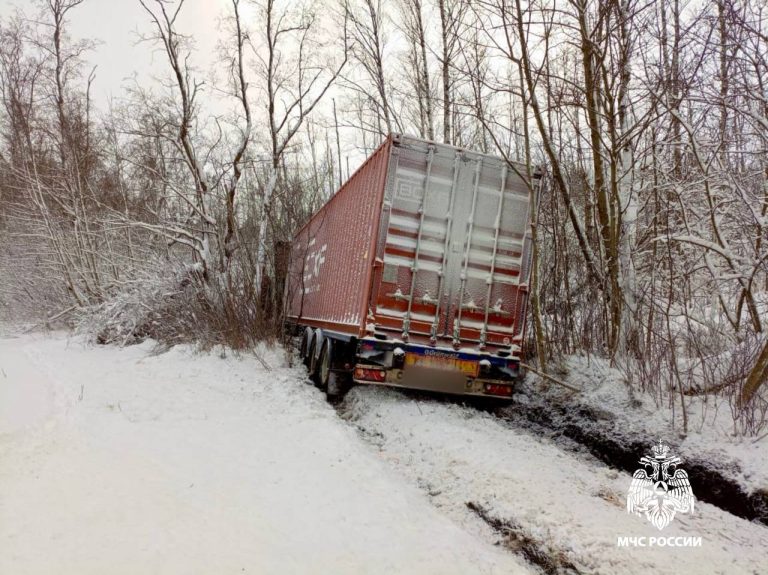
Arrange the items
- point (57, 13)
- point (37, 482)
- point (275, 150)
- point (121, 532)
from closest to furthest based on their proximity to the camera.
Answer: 1. point (121, 532)
2. point (37, 482)
3. point (275, 150)
4. point (57, 13)

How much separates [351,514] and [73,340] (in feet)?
46.7

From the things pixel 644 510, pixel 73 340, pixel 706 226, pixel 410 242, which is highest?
pixel 706 226

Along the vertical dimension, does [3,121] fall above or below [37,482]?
above

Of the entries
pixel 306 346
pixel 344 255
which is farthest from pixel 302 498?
pixel 306 346

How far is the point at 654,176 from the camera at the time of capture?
6789 mm

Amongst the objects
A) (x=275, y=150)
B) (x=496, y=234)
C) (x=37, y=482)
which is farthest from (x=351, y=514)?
(x=275, y=150)

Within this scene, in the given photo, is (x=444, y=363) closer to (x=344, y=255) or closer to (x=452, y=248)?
(x=452, y=248)

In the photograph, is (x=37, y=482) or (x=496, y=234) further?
(x=496, y=234)

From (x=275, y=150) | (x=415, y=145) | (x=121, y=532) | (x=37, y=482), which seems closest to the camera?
(x=121, y=532)

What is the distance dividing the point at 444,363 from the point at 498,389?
917 millimetres

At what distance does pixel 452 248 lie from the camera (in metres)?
6.36

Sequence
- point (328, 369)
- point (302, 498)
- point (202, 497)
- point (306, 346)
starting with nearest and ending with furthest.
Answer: point (202, 497) < point (302, 498) < point (328, 369) < point (306, 346)

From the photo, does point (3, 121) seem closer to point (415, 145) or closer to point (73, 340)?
point (73, 340)

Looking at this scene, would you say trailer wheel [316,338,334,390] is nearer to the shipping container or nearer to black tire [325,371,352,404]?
black tire [325,371,352,404]
